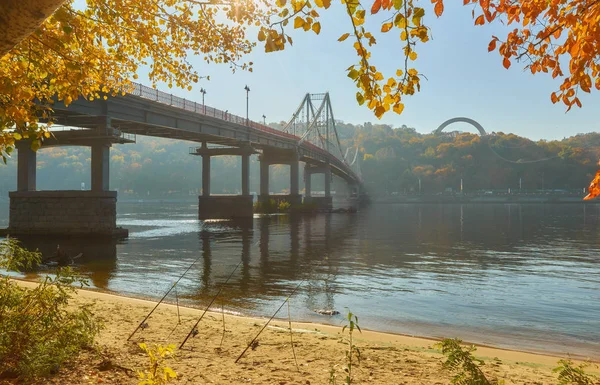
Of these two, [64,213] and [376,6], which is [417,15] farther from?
[64,213]

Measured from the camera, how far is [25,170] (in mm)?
38719

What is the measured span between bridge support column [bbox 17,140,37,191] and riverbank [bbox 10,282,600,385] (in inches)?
1341

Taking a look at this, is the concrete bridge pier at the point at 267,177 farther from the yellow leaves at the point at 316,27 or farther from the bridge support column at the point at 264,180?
the yellow leaves at the point at 316,27

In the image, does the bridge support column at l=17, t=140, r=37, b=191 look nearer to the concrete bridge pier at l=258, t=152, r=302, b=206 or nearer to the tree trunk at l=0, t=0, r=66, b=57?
the tree trunk at l=0, t=0, r=66, b=57

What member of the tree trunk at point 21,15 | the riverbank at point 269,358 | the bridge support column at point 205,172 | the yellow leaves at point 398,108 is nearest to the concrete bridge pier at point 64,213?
the riverbank at point 269,358

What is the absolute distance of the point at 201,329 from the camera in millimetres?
8602

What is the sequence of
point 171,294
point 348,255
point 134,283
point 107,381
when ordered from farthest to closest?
point 348,255
point 134,283
point 171,294
point 107,381

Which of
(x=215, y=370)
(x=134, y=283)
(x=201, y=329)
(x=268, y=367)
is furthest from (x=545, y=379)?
(x=134, y=283)

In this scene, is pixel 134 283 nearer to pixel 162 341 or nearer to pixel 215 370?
pixel 162 341

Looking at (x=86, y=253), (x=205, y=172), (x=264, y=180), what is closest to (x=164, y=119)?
(x=205, y=172)

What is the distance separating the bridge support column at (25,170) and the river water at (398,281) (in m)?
8.92

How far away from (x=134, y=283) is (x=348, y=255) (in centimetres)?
1273

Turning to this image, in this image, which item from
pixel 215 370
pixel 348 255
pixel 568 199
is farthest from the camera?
pixel 568 199

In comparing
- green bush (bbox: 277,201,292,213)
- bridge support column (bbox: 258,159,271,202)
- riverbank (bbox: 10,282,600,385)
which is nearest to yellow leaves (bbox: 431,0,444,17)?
riverbank (bbox: 10,282,600,385)
